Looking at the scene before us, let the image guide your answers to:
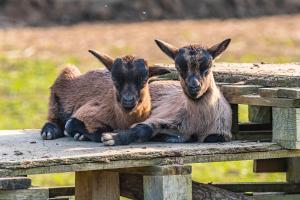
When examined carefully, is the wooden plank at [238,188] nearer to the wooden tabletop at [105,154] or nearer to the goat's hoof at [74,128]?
the wooden tabletop at [105,154]

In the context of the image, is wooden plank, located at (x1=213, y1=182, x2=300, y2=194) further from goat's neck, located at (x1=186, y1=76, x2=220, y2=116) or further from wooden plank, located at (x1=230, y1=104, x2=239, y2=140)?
goat's neck, located at (x1=186, y1=76, x2=220, y2=116)

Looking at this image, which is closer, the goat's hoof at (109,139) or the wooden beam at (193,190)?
the goat's hoof at (109,139)

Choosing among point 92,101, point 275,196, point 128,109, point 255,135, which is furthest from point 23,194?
point 275,196

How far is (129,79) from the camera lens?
1031cm

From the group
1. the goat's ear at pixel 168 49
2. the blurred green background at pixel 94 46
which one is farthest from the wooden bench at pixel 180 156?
the blurred green background at pixel 94 46

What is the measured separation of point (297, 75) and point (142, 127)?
1.28 metres

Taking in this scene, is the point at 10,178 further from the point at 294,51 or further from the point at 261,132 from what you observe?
the point at 294,51

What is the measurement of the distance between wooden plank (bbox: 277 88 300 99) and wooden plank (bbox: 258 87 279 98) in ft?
0.11

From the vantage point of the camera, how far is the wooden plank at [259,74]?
34.2 ft

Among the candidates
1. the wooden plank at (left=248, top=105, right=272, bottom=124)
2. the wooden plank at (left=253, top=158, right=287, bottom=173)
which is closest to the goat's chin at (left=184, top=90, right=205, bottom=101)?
the wooden plank at (left=248, top=105, right=272, bottom=124)

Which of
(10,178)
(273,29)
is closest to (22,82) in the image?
(273,29)

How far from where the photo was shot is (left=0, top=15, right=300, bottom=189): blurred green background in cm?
2144

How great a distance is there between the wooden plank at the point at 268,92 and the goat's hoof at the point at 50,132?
1.76 metres

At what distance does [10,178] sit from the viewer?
887 cm
